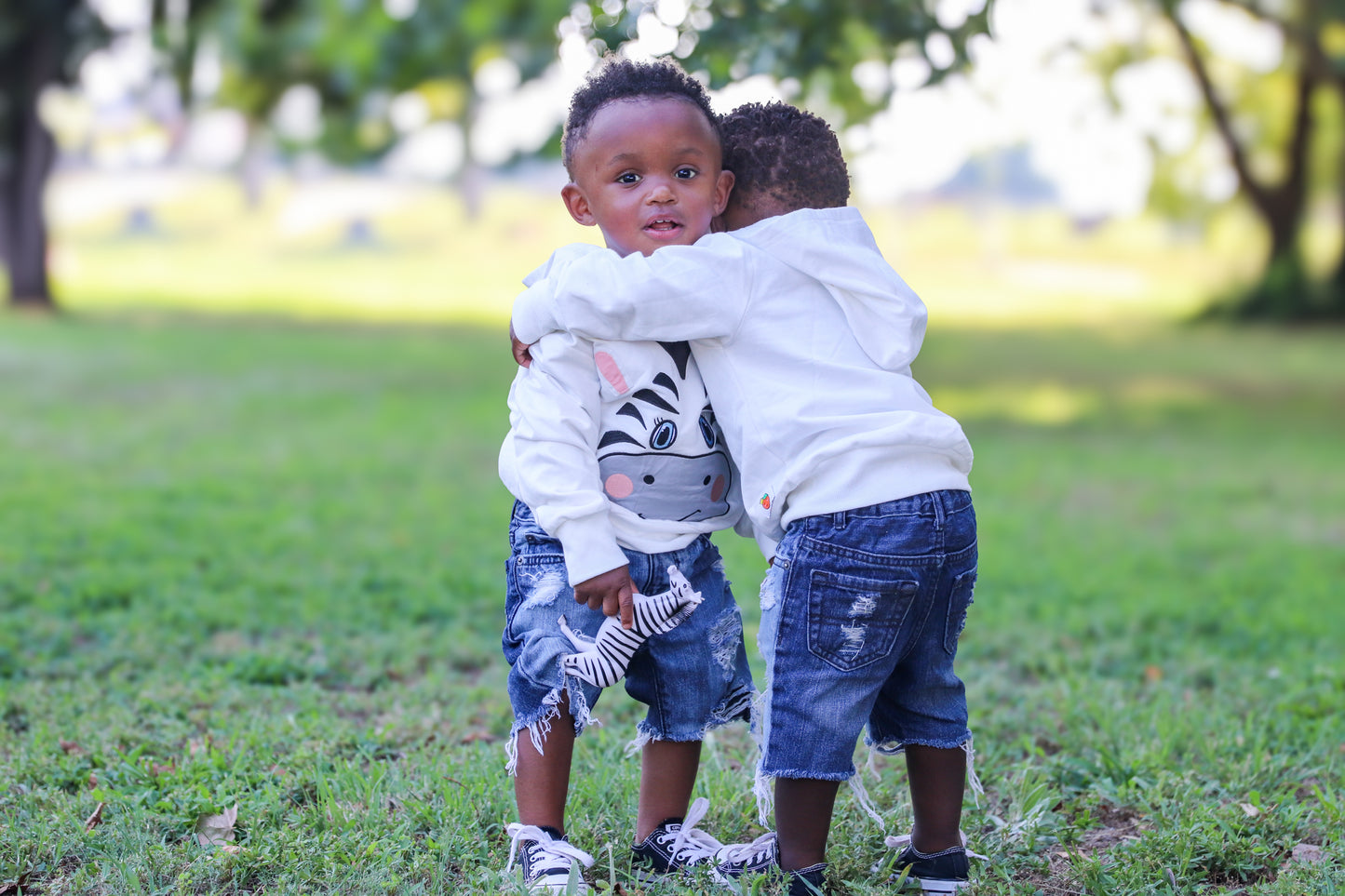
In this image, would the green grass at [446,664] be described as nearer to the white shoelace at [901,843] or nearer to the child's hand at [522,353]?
the white shoelace at [901,843]

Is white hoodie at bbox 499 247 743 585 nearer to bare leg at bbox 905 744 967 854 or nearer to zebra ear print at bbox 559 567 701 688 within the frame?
zebra ear print at bbox 559 567 701 688

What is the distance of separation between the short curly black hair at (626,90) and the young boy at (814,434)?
133mm

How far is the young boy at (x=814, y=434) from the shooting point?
232 cm

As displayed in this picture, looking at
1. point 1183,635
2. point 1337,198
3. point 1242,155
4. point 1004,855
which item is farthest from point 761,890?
point 1337,198

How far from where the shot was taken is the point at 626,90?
8.09ft

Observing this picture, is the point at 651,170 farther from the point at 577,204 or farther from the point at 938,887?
the point at 938,887

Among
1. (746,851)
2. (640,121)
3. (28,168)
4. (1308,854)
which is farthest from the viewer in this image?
(28,168)

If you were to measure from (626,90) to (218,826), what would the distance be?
1713 millimetres

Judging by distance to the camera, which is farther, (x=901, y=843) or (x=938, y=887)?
(x=901, y=843)

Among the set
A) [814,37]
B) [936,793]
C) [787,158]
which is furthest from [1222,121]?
[936,793]

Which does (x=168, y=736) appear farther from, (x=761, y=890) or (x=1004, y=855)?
(x=1004, y=855)

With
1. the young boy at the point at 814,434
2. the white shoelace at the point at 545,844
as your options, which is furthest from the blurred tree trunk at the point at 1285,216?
the white shoelace at the point at 545,844

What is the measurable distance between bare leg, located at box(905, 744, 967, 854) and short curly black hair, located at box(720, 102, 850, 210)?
105 cm

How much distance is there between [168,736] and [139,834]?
2.15ft
